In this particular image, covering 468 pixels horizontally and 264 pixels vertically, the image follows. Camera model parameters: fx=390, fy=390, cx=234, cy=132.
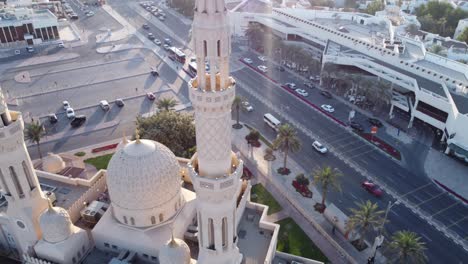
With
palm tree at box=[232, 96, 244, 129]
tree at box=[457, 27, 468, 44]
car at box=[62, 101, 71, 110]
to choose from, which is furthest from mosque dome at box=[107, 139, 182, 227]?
tree at box=[457, 27, 468, 44]

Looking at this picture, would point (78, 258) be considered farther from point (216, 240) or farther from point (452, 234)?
point (452, 234)

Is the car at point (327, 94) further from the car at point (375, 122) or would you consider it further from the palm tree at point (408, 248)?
the palm tree at point (408, 248)

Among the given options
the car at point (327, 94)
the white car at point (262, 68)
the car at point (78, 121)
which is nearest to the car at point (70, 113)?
the car at point (78, 121)

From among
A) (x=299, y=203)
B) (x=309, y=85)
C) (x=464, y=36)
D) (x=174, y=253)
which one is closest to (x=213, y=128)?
(x=174, y=253)

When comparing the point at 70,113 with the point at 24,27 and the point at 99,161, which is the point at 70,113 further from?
the point at 24,27

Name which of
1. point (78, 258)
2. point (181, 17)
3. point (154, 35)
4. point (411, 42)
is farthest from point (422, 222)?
point (181, 17)

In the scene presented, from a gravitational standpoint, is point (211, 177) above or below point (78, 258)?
above
